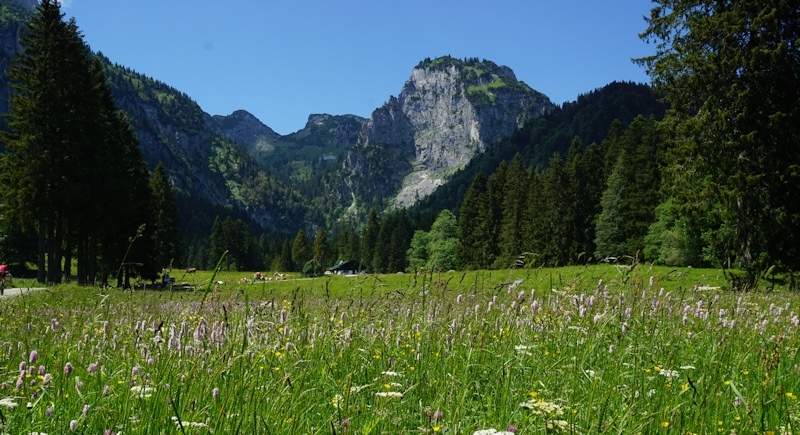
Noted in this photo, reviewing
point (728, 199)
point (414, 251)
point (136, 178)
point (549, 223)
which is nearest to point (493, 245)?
point (549, 223)

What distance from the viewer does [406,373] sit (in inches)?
169

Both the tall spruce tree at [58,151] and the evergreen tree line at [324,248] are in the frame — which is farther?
the evergreen tree line at [324,248]

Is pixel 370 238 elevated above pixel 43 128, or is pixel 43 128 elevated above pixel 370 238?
pixel 43 128

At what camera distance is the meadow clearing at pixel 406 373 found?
262 centimetres

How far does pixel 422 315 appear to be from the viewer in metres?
5.59

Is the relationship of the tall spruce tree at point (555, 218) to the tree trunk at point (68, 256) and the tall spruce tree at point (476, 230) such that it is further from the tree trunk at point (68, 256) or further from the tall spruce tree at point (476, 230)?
the tree trunk at point (68, 256)

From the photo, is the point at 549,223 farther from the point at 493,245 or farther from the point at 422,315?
the point at 422,315

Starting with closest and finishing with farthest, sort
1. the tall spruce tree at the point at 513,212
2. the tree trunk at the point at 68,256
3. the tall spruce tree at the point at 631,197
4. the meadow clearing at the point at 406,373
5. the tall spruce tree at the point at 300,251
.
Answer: the meadow clearing at the point at 406,373 < the tree trunk at the point at 68,256 < the tall spruce tree at the point at 631,197 < the tall spruce tree at the point at 513,212 < the tall spruce tree at the point at 300,251

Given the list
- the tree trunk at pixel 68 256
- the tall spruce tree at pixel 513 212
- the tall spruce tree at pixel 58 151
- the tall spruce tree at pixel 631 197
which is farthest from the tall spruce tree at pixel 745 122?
the tall spruce tree at pixel 513 212

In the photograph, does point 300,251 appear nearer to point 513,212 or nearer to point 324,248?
point 324,248

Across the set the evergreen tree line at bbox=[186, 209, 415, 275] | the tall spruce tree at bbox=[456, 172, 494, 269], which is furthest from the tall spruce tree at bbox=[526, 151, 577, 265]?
the evergreen tree line at bbox=[186, 209, 415, 275]

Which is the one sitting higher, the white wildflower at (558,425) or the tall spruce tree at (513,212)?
the tall spruce tree at (513,212)

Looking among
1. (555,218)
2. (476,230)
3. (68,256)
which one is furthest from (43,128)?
(476,230)

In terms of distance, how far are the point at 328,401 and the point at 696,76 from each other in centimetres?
2119
